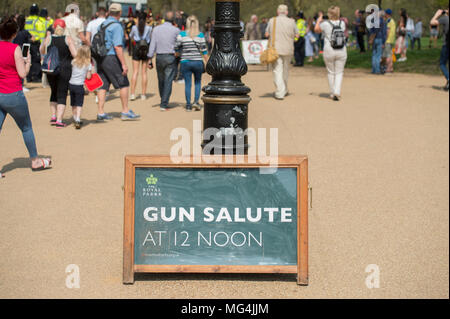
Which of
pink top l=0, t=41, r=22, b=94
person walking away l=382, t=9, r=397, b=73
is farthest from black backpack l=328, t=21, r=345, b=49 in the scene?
pink top l=0, t=41, r=22, b=94

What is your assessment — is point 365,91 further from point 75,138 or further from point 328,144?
Result: point 75,138

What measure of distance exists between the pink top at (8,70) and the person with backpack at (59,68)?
330 centimetres

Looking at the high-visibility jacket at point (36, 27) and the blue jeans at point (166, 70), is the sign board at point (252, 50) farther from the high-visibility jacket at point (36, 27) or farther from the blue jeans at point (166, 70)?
the blue jeans at point (166, 70)

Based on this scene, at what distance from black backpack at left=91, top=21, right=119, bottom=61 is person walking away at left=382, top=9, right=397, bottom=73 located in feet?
37.5

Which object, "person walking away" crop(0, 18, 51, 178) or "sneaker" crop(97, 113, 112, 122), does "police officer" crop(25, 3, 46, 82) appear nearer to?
"sneaker" crop(97, 113, 112, 122)

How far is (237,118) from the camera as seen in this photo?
560 cm

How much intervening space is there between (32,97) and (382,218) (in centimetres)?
1033

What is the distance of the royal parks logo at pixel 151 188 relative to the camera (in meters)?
4.66

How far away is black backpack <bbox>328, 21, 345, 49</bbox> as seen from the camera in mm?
14031

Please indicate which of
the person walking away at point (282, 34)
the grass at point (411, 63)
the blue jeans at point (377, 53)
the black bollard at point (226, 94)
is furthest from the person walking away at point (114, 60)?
the grass at point (411, 63)

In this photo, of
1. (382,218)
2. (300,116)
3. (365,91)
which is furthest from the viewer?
(365,91)

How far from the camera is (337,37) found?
14.1 metres

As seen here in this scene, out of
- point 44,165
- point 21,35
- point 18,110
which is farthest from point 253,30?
point 18,110

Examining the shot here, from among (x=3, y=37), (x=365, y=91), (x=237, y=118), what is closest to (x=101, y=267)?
(x=237, y=118)
